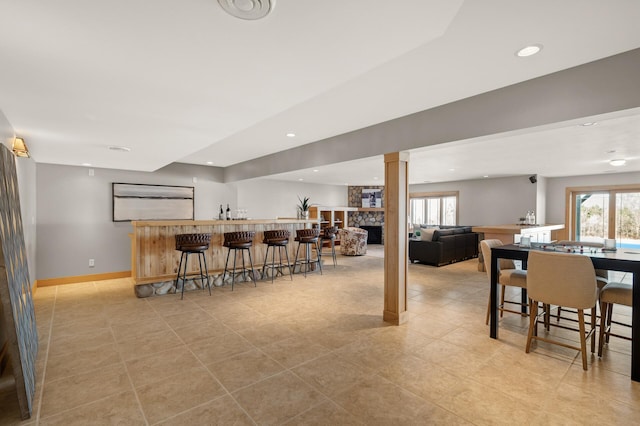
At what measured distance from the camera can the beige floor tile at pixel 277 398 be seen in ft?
6.55

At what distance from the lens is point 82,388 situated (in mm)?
2303

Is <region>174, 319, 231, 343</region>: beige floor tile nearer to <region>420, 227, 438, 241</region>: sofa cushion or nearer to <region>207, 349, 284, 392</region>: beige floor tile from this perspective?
<region>207, 349, 284, 392</region>: beige floor tile

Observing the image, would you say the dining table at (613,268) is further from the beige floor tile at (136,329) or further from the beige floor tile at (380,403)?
the beige floor tile at (136,329)

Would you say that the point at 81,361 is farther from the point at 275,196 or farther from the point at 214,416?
the point at 275,196

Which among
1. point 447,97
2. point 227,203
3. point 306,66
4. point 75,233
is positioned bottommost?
point 75,233

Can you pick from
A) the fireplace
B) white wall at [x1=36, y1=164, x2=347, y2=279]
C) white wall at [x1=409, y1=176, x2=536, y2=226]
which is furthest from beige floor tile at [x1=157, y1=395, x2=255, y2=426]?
the fireplace

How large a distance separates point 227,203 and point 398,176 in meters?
5.05

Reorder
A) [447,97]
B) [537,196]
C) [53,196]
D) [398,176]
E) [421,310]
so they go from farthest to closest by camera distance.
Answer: [537,196]
[53,196]
[421,310]
[398,176]
[447,97]

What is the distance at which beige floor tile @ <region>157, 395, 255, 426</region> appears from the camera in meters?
1.92

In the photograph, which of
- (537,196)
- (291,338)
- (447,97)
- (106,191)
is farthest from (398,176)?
(537,196)

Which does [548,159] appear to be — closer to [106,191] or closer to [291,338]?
[291,338]

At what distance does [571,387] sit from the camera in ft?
7.48

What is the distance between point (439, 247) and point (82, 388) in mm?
6563

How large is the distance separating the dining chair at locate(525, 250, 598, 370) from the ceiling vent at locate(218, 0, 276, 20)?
2819mm
